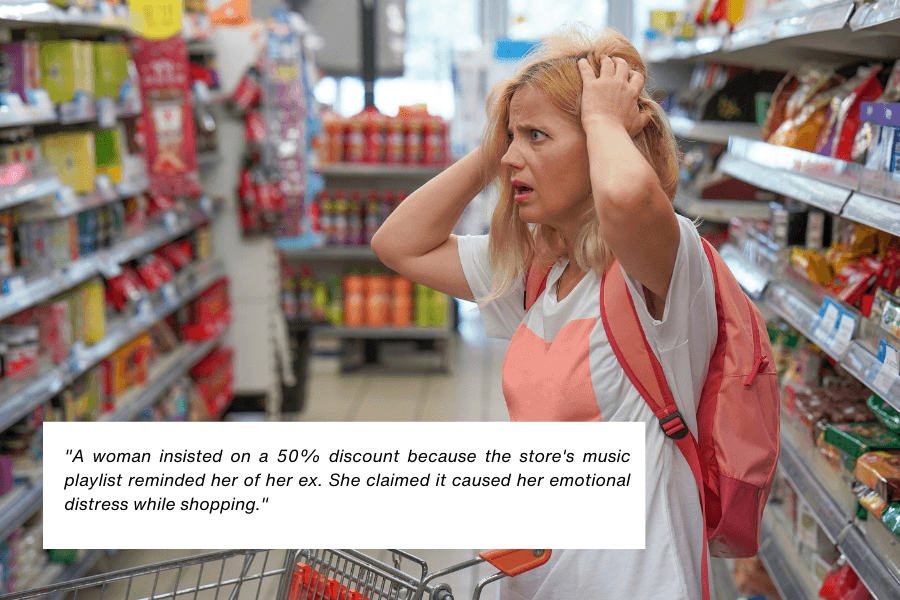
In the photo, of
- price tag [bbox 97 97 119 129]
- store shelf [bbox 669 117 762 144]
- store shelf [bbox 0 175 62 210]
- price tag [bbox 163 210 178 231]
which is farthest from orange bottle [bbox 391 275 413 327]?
store shelf [bbox 0 175 62 210]

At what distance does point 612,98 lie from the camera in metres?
1.29

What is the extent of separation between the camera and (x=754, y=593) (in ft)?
9.20

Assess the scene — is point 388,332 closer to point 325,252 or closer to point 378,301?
point 378,301

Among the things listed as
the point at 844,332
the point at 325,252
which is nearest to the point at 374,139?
the point at 325,252

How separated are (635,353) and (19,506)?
6.96ft

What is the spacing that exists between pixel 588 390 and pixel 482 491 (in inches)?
8.8

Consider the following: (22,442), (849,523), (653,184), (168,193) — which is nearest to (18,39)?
(168,193)

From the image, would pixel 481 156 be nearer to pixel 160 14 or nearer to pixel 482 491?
pixel 482 491

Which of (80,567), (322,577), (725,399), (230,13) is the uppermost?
(230,13)

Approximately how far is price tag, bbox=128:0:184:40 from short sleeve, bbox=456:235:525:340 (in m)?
2.30

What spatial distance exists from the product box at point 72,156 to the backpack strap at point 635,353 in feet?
7.99

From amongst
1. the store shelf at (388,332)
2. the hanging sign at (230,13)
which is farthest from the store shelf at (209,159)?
the store shelf at (388,332)

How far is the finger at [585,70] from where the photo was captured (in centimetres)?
131

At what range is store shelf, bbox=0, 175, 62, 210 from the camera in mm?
2532
